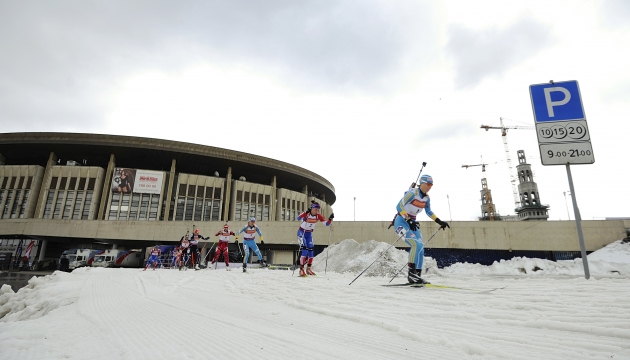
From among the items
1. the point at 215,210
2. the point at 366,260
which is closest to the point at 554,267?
the point at 366,260

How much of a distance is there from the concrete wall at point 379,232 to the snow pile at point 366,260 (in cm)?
583

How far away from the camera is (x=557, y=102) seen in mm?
6953

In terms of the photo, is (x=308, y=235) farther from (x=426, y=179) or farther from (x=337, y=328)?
(x=337, y=328)

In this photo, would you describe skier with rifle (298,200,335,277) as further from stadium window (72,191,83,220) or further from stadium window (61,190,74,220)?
stadium window (61,190,74,220)

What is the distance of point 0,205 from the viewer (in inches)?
1411

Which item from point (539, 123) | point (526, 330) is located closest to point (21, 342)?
point (526, 330)

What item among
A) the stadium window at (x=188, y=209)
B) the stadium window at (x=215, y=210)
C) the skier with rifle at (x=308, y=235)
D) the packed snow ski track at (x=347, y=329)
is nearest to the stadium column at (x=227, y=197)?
the stadium window at (x=215, y=210)

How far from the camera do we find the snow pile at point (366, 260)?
10.6m

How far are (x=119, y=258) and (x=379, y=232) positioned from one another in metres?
25.1

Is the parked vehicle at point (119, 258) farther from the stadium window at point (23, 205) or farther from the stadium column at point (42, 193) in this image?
the stadium window at point (23, 205)

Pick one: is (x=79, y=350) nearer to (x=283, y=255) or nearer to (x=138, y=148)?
(x=283, y=255)

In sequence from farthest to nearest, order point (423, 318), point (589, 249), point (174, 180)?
1. point (174, 180)
2. point (589, 249)
3. point (423, 318)

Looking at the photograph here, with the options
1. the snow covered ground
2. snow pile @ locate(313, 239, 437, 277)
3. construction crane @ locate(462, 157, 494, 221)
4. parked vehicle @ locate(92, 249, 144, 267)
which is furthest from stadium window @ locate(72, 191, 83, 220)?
construction crane @ locate(462, 157, 494, 221)

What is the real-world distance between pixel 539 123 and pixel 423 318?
6.21 m
